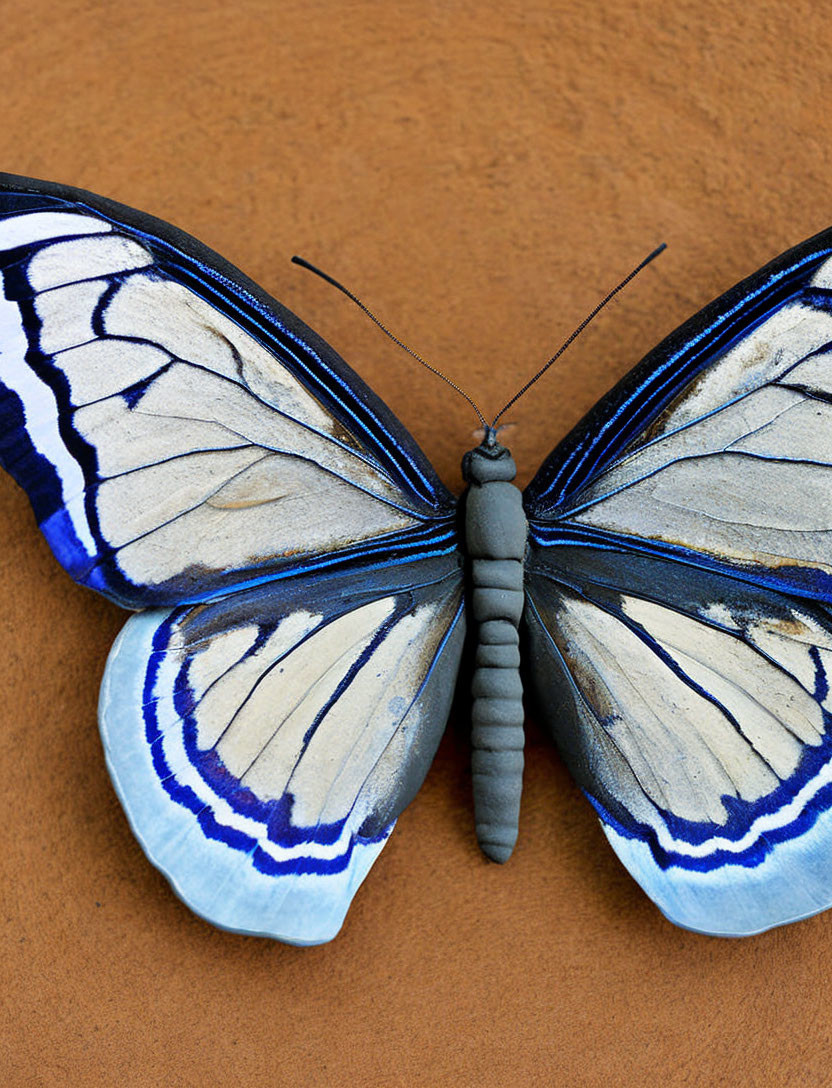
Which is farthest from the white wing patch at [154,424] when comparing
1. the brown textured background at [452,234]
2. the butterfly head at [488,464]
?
the brown textured background at [452,234]

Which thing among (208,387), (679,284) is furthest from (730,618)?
(208,387)

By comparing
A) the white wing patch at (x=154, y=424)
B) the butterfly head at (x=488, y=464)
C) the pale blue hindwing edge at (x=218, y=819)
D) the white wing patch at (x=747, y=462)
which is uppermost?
the white wing patch at (x=747, y=462)

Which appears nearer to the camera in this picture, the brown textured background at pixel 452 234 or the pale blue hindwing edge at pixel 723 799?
the pale blue hindwing edge at pixel 723 799

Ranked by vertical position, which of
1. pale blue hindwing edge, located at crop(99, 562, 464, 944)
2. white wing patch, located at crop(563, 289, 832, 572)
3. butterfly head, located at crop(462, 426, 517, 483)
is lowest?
pale blue hindwing edge, located at crop(99, 562, 464, 944)

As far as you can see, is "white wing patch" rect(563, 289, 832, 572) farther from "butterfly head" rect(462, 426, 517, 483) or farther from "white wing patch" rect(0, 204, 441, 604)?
"white wing patch" rect(0, 204, 441, 604)

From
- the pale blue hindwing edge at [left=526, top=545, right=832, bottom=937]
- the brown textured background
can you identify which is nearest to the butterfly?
the pale blue hindwing edge at [left=526, top=545, right=832, bottom=937]

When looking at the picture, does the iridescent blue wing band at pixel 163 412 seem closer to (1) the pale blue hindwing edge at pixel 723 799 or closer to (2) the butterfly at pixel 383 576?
(2) the butterfly at pixel 383 576

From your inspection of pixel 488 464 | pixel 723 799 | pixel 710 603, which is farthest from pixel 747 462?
pixel 723 799
